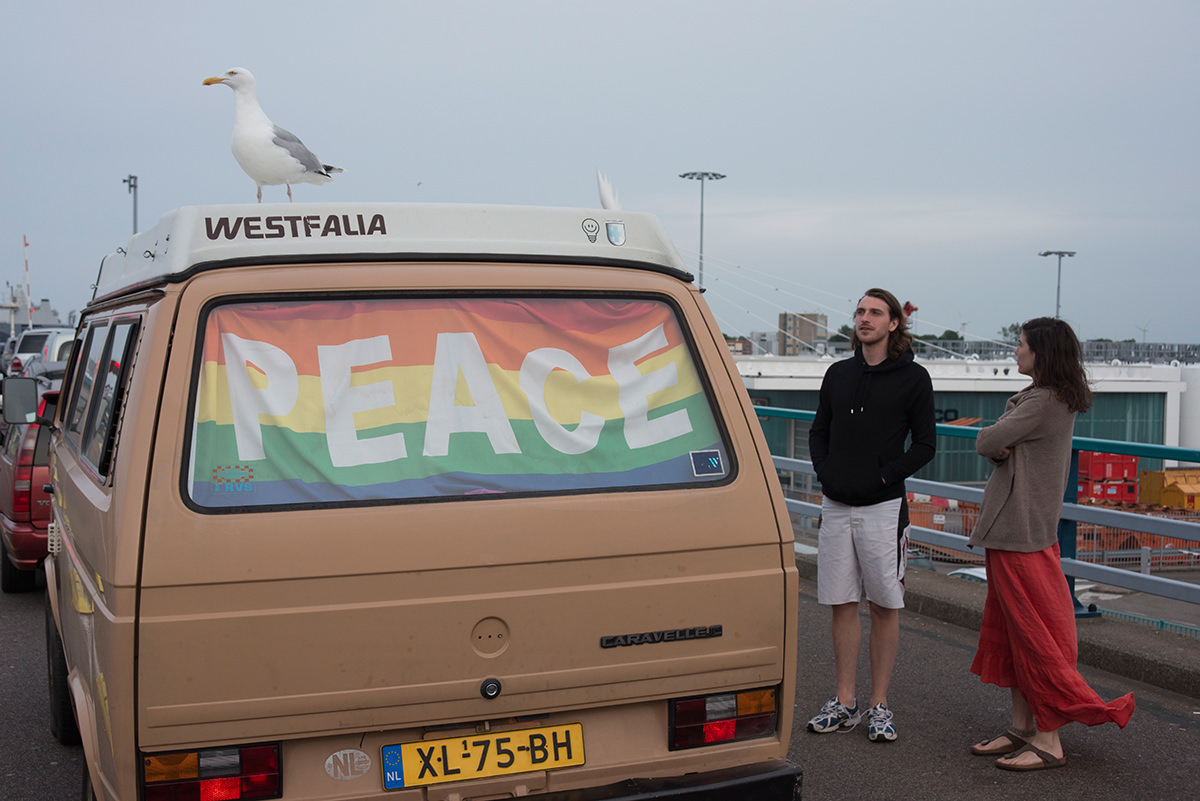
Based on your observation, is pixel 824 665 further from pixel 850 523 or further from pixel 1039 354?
pixel 1039 354

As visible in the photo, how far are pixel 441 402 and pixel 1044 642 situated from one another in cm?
288

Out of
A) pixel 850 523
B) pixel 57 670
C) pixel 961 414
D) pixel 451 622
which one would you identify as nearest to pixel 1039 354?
pixel 850 523

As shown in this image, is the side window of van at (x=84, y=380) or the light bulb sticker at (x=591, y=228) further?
the side window of van at (x=84, y=380)

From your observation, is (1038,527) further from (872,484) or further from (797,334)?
(797,334)

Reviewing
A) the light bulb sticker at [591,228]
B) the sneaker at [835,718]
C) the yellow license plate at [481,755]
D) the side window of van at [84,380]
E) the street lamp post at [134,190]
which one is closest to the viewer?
the yellow license plate at [481,755]

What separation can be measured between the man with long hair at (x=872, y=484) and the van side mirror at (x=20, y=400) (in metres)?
3.95

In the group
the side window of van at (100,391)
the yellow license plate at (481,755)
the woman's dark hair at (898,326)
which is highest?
the woman's dark hair at (898,326)

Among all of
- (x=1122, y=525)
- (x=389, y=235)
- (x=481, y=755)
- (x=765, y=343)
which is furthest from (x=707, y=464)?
(x=765, y=343)

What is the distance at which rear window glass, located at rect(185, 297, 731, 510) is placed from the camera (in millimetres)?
2686

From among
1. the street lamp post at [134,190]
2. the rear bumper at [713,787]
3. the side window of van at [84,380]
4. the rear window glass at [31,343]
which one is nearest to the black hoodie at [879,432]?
the rear bumper at [713,787]

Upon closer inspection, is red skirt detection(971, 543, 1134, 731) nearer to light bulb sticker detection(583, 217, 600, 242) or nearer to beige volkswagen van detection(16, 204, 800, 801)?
beige volkswagen van detection(16, 204, 800, 801)

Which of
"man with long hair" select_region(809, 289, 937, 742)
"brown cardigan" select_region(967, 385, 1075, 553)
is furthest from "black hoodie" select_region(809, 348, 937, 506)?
"brown cardigan" select_region(967, 385, 1075, 553)

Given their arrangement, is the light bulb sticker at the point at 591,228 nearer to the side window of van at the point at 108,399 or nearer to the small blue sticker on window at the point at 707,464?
the small blue sticker on window at the point at 707,464

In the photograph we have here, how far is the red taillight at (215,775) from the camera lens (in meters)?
2.47
